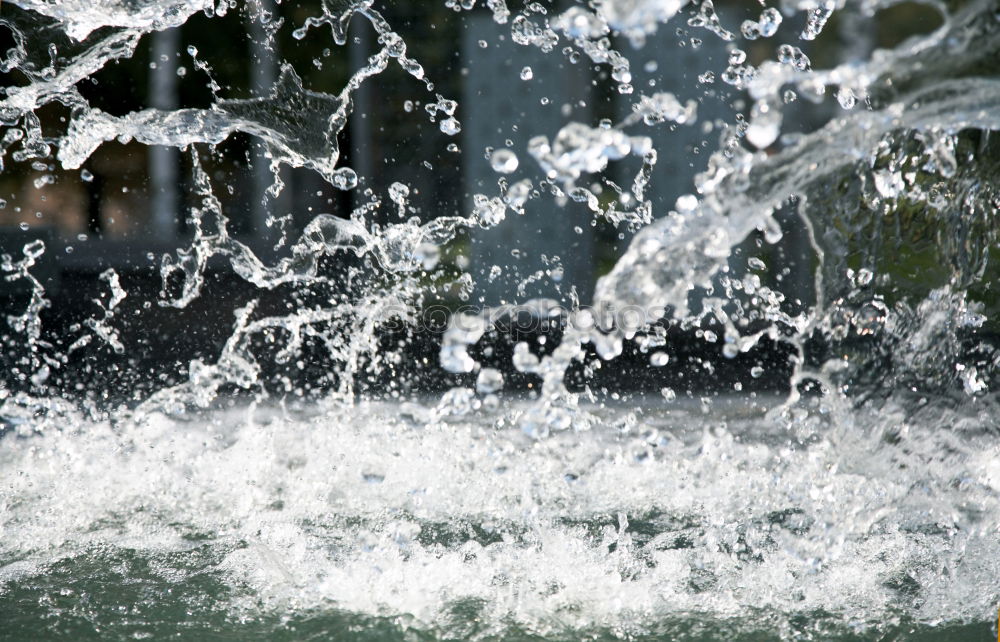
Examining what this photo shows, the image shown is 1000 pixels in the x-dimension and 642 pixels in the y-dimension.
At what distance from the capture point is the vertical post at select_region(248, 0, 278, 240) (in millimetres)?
7555

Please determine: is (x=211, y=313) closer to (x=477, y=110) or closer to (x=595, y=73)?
(x=477, y=110)

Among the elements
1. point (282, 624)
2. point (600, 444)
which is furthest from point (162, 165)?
point (282, 624)

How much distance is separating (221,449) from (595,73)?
4051 mm

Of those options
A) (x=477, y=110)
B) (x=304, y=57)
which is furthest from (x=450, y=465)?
(x=304, y=57)

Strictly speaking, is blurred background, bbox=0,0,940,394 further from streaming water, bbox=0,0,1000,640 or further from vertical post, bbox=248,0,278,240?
streaming water, bbox=0,0,1000,640

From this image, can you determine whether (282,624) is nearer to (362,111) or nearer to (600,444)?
(600,444)

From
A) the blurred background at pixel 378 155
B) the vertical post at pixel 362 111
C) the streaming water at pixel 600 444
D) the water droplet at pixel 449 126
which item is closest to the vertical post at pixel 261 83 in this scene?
the blurred background at pixel 378 155

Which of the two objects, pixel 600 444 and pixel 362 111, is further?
pixel 362 111

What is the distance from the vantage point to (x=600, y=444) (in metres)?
3.57

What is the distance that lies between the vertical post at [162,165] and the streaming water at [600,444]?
285 cm

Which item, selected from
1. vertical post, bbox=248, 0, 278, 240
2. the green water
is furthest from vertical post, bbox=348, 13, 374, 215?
the green water

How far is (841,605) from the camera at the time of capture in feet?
6.71

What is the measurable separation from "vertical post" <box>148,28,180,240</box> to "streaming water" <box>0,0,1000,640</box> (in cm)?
285

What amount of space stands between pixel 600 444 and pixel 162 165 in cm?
536
